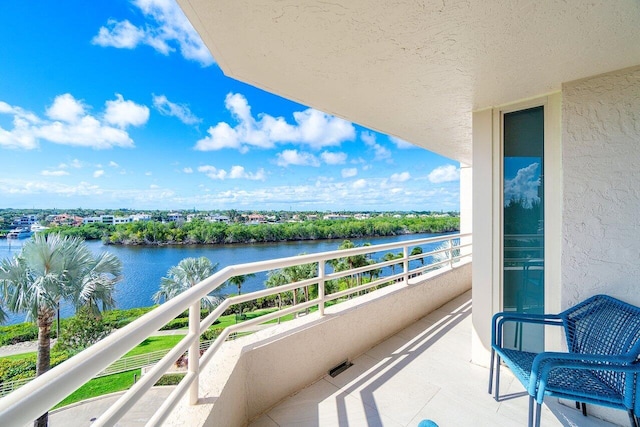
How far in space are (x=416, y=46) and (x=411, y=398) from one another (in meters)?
2.40

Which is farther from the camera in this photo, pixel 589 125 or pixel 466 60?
pixel 589 125

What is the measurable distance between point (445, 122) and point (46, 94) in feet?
131

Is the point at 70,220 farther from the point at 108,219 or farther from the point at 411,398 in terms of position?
the point at 411,398

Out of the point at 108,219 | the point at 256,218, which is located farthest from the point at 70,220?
the point at 256,218

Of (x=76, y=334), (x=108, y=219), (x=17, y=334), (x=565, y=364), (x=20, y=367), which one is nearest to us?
(x=565, y=364)

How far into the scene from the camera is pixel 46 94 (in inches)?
1073

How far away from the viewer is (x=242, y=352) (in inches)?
71.9

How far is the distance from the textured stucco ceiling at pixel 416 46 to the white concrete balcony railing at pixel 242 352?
4.37 ft

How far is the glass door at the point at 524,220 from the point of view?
86.7 inches

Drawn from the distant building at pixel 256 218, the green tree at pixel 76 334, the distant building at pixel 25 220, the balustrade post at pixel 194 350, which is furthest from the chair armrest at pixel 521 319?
the distant building at pixel 256 218

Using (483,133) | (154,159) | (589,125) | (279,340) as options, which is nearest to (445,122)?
(483,133)

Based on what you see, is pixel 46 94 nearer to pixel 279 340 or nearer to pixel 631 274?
pixel 279 340

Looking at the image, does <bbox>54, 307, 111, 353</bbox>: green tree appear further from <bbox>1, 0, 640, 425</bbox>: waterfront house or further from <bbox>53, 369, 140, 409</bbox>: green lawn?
<bbox>1, 0, 640, 425</bbox>: waterfront house

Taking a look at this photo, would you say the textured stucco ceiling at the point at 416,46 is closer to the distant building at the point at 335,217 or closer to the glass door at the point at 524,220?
the glass door at the point at 524,220
